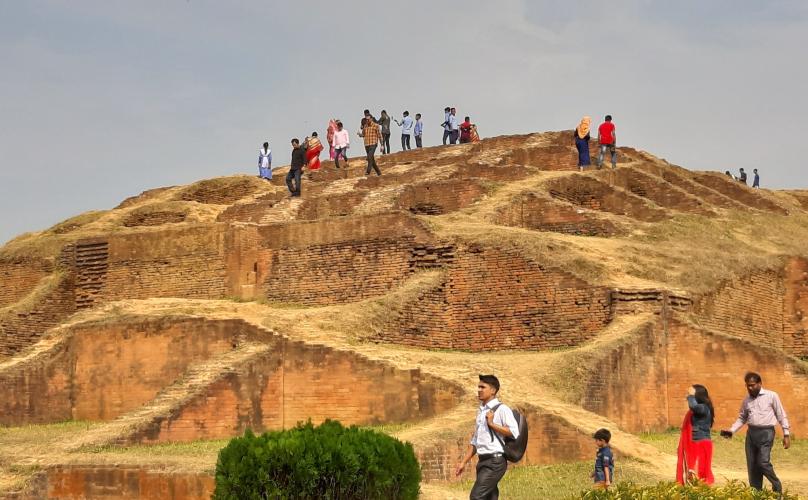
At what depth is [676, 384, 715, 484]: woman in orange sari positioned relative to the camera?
1157 cm

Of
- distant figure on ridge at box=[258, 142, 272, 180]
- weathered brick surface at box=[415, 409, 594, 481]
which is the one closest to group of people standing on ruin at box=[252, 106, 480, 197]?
distant figure on ridge at box=[258, 142, 272, 180]

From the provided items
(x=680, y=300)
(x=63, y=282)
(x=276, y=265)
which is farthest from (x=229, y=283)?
(x=680, y=300)

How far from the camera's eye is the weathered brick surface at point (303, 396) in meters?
16.5

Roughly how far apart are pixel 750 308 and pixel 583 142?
6.85m

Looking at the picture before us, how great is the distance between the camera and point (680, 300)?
19.4 metres

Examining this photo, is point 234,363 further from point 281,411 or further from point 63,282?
point 63,282

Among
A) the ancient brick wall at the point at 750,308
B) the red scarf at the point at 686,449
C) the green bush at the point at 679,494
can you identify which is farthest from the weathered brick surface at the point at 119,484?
the ancient brick wall at the point at 750,308

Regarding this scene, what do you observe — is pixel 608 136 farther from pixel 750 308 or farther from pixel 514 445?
pixel 514 445

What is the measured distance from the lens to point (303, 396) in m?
17.3

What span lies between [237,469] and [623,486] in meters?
2.95

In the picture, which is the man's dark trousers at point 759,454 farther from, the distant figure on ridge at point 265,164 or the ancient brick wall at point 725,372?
the distant figure on ridge at point 265,164

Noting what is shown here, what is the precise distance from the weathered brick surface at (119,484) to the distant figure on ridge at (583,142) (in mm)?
16184

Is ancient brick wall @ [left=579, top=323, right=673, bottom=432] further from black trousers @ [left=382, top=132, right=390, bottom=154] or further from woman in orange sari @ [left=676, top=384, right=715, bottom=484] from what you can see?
black trousers @ [left=382, top=132, right=390, bottom=154]

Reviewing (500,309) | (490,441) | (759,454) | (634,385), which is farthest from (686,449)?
(500,309)
